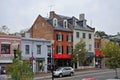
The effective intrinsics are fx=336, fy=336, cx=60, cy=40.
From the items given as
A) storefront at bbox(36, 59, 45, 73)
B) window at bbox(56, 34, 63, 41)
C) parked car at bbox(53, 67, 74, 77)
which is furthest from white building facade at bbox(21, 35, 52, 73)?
parked car at bbox(53, 67, 74, 77)

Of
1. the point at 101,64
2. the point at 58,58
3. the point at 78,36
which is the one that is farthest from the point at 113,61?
the point at 101,64

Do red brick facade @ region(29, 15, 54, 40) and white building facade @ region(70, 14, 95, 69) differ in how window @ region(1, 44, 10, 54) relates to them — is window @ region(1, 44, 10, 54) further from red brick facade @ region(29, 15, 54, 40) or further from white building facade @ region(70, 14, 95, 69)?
white building facade @ region(70, 14, 95, 69)

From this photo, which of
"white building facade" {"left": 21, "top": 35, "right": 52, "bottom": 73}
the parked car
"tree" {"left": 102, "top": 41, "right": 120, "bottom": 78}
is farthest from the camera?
"white building facade" {"left": 21, "top": 35, "right": 52, "bottom": 73}

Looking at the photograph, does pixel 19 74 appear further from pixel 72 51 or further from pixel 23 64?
pixel 72 51

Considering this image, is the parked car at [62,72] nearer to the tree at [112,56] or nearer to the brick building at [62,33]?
the tree at [112,56]

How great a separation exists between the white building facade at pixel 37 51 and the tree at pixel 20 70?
124 ft

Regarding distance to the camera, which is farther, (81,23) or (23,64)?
(81,23)

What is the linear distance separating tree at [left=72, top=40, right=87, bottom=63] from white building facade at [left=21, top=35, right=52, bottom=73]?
616 centimetres

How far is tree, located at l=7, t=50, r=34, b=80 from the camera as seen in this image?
75.5 feet

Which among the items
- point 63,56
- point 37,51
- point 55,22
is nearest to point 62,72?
point 37,51

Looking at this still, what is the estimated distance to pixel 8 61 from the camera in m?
58.3

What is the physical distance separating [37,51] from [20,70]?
41.6m

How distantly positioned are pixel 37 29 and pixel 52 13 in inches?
242

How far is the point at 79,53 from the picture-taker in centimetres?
7019
